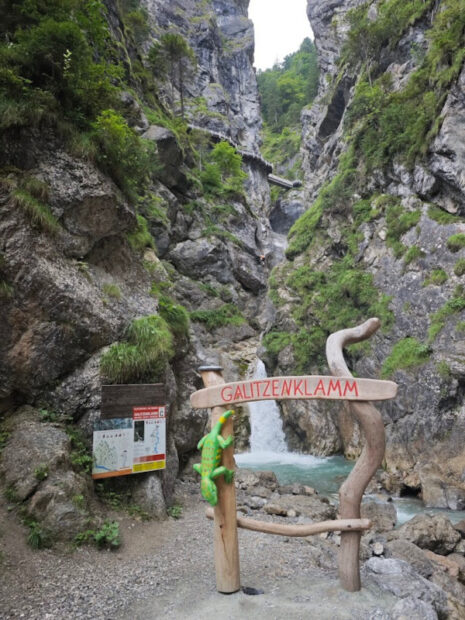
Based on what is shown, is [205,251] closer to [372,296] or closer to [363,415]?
[372,296]

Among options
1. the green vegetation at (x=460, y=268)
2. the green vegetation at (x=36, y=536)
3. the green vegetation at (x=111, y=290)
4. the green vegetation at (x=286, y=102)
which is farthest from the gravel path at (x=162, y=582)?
the green vegetation at (x=286, y=102)

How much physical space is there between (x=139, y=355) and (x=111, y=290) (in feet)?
5.65

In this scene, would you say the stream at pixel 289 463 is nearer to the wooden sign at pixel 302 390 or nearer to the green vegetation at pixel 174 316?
the green vegetation at pixel 174 316

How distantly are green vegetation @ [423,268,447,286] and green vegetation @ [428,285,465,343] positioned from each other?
2.82ft

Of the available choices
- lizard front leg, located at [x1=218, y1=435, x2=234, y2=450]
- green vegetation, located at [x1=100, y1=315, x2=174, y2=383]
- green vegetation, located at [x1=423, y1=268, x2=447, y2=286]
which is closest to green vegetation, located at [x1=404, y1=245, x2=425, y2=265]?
green vegetation, located at [x1=423, y1=268, x2=447, y2=286]

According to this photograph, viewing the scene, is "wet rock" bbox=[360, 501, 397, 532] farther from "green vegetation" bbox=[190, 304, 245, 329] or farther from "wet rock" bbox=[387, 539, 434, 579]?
"green vegetation" bbox=[190, 304, 245, 329]

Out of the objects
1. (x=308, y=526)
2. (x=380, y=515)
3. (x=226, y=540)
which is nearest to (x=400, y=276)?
(x=380, y=515)

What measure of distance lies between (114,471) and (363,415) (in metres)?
4.39

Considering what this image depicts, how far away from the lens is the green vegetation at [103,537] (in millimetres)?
5121

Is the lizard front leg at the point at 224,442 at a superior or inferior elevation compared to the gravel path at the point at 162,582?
superior

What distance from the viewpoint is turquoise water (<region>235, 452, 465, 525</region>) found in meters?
10.0

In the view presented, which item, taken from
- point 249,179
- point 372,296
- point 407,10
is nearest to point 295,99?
point 249,179

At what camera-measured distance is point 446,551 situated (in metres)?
7.17

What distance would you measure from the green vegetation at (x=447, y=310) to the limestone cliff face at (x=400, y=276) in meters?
0.04
